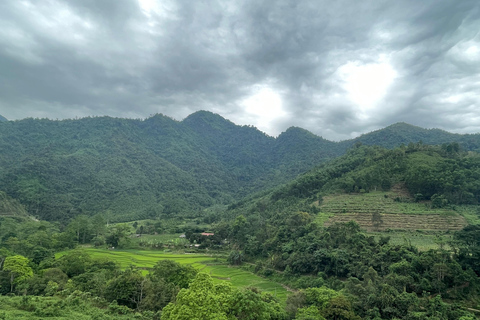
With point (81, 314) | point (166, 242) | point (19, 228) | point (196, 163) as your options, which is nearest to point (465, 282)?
point (81, 314)

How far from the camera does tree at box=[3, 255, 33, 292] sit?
24562 millimetres

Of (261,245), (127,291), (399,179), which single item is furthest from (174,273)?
(399,179)

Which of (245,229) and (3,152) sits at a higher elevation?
(3,152)

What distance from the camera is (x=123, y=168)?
430ft

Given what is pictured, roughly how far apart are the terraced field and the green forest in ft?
0.87

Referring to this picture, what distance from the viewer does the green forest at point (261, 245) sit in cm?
1877

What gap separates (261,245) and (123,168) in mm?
106761

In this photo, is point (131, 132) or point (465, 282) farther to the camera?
point (131, 132)

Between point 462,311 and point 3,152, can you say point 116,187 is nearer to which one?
point 3,152

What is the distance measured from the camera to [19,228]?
53938 mm

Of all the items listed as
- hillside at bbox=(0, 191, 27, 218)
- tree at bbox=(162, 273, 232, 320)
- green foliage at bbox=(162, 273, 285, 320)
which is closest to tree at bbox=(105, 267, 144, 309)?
green foliage at bbox=(162, 273, 285, 320)

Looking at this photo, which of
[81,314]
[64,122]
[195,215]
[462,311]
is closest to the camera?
[81,314]

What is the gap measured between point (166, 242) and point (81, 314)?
43551 millimetres

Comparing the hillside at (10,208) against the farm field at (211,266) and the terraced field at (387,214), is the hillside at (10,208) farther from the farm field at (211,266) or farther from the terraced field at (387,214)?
the terraced field at (387,214)
